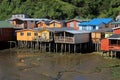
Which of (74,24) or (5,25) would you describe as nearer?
(5,25)

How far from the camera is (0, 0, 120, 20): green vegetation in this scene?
92.1 meters

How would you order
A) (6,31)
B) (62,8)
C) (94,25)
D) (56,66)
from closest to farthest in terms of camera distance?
(56,66)
(94,25)
(6,31)
(62,8)

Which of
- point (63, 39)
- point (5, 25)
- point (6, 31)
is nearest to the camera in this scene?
point (63, 39)

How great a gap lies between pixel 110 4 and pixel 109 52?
46.1 meters

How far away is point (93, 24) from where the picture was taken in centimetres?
6475

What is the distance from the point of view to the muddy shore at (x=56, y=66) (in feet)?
129

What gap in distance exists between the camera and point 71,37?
56.5 m

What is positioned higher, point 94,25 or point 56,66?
point 94,25

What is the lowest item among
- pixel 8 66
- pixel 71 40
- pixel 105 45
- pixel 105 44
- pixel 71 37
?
pixel 8 66

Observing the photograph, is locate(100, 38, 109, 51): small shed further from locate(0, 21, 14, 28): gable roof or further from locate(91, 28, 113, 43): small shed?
locate(0, 21, 14, 28): gable roof

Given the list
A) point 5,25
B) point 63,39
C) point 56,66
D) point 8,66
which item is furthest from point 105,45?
point 5,25

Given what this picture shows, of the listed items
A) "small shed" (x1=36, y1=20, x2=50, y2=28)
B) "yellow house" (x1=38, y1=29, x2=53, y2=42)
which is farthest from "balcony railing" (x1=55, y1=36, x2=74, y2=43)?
"small shed" (x1=36, y1=20, x2=50, y2=28)

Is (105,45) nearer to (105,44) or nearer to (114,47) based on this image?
(105,44)

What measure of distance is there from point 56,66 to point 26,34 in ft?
66.1
